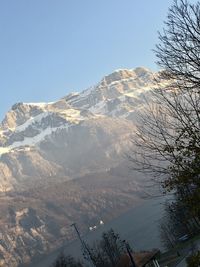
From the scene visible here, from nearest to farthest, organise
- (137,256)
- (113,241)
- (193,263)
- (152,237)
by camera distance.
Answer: (193,263)
(137,256)
(113,241)
(152,237)

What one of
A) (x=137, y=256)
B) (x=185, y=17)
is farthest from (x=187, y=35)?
(x=137, y=256)

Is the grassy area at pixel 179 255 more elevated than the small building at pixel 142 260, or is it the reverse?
the small building at pixel 142 260

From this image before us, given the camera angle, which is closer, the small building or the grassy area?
A: the small building

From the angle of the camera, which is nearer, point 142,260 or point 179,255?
point 142,260

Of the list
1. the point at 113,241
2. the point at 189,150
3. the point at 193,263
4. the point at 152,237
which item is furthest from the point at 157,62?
the point at 152,237

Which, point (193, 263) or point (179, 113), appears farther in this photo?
point (179, 113)

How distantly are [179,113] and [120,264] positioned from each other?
176 ft

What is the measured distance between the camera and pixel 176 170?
1511 cm

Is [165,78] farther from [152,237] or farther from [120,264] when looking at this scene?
[152,237]

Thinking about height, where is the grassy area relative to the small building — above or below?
below

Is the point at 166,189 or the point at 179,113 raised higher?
the point at 179,113

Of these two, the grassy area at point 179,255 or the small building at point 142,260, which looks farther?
the grassy area at point 179,255

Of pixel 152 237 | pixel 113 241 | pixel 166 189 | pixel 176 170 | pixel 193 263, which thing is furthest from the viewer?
pixel 152 237

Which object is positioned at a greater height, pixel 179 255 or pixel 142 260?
pixel 142 260
